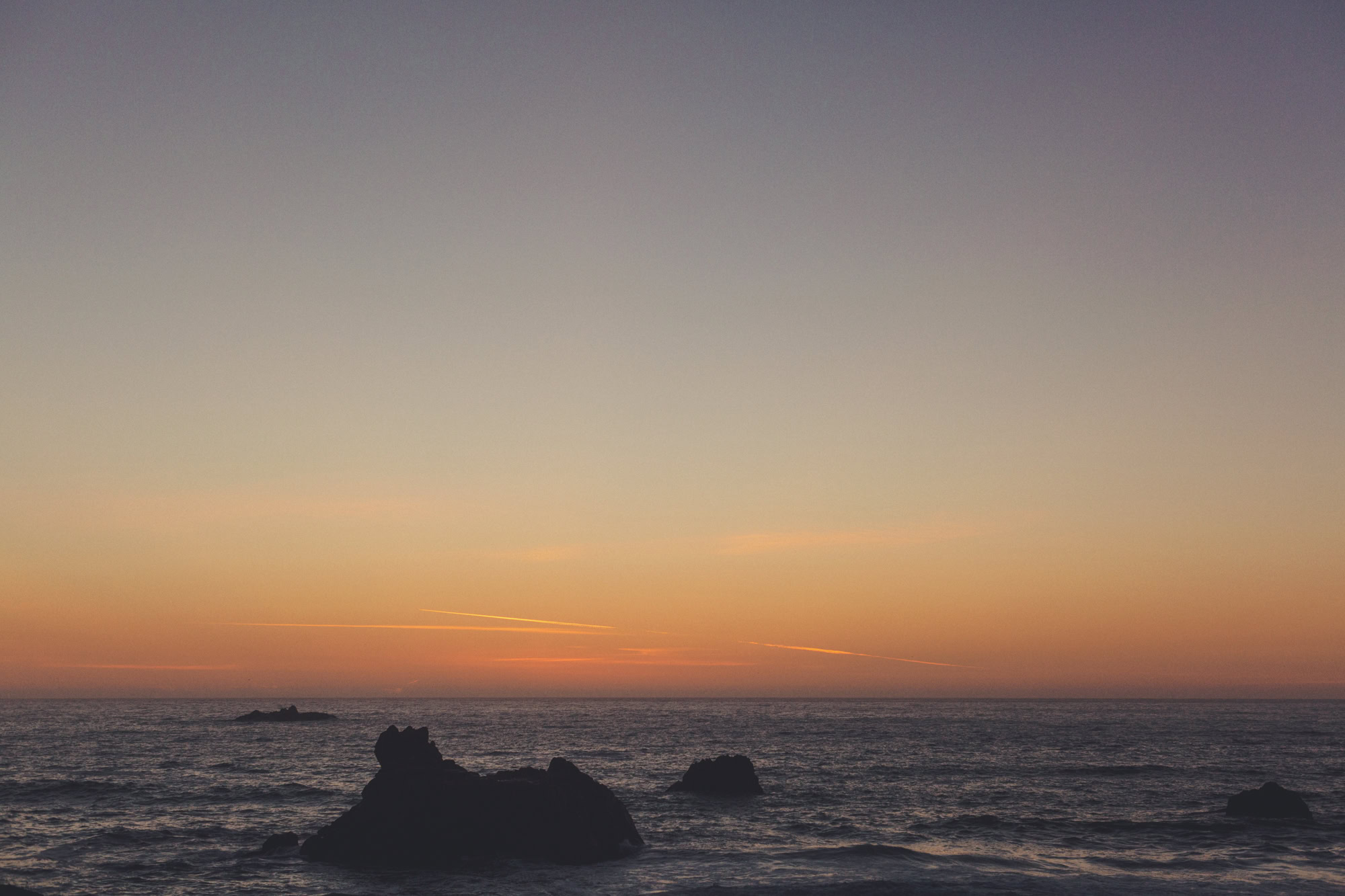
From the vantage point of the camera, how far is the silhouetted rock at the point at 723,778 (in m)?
54.7

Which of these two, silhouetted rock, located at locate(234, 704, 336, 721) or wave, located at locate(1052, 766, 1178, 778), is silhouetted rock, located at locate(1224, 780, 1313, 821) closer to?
wave, located at locate(1052, 766, 1178, 778)

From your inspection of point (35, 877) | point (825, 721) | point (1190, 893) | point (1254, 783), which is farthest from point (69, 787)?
point (825, 721)

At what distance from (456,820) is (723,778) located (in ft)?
79.5

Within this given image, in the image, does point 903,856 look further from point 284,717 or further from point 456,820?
point 284,717

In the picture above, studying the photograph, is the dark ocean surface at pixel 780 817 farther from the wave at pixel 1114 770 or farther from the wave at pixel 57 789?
the wave at pixel 1114 770

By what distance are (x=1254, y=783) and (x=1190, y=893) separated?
41.9m

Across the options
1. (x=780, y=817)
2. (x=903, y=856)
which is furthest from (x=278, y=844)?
(x=903, y=856)

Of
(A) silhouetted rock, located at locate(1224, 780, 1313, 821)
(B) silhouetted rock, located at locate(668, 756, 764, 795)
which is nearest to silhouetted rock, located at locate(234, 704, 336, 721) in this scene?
(B) silhouetted rock, located at locate(668, 756, 764, 795)

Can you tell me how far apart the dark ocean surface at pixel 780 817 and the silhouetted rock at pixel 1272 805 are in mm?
901

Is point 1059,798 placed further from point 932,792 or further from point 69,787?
point 69,787

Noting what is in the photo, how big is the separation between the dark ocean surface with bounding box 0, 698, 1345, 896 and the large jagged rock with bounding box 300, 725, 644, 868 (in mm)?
1289

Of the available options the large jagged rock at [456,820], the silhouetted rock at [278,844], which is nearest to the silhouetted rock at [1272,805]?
the large jagged rock at [456,820]

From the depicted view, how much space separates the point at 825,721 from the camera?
164 metres

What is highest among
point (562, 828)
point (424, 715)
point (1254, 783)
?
point (562, 828)
